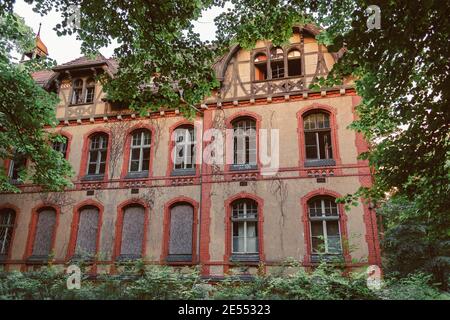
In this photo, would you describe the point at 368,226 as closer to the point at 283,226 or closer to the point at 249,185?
the point at 283,226

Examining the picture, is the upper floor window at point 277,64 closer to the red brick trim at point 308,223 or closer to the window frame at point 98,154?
the red brick trim at point 308,223

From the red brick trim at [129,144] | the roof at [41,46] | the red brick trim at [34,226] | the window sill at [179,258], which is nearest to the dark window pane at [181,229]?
the window sill at [179,258]

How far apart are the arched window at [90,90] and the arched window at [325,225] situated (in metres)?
11.1

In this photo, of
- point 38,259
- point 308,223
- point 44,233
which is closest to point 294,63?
point 308,223

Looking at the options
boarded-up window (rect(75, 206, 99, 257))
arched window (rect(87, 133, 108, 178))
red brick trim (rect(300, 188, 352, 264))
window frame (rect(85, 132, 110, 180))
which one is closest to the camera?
red brick trim (rect(300, 188, 352, 264))

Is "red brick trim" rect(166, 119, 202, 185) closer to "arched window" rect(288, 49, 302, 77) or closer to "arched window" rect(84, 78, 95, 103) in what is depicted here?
"arched window" rect(288, 49, 302, 77)

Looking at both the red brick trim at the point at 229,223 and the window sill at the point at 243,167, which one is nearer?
the red brick trim at the point at 229,223

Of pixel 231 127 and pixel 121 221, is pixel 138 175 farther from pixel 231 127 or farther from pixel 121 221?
pixel 231 127

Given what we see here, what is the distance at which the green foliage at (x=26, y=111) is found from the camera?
9187 mm

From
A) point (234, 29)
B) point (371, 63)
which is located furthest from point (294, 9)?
point (371, 63)

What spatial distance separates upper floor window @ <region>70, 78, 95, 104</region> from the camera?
16.3 meters

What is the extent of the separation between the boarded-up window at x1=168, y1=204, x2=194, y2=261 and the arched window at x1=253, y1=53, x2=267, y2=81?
617 centimetres

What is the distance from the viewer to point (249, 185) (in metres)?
12.9

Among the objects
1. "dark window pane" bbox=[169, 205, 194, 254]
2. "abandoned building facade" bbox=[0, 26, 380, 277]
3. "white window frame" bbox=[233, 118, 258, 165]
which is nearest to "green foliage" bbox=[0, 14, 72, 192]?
"abandoned building facade" bbox=[0, 26, 380, 277]
